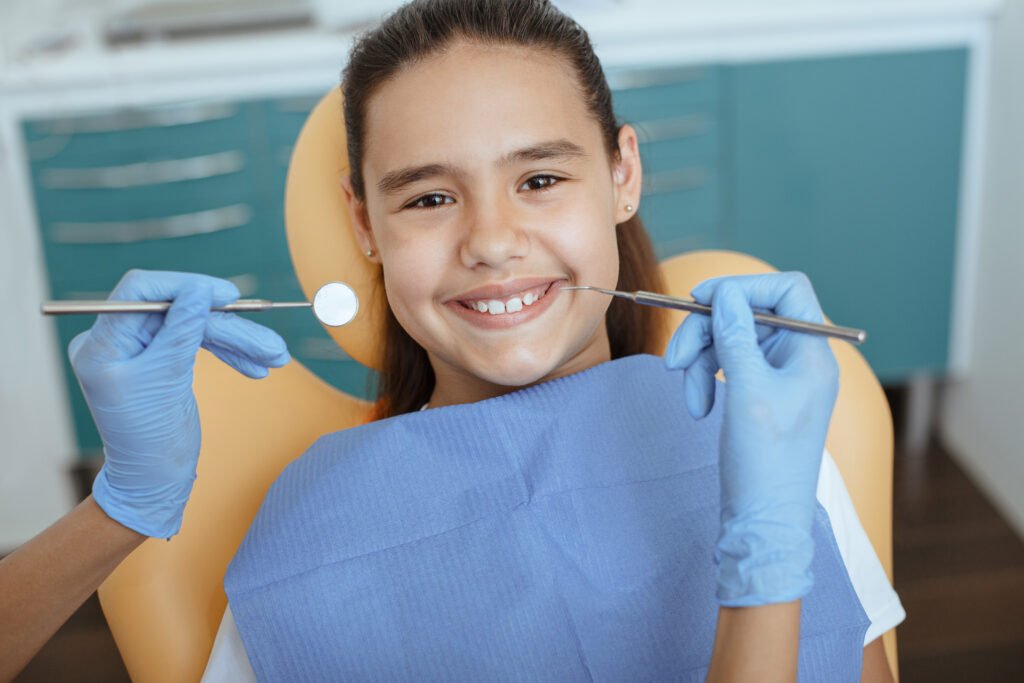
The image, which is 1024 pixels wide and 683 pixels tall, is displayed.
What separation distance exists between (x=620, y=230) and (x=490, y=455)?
1.26 ft

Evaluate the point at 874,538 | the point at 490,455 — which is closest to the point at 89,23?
the point at 490,455

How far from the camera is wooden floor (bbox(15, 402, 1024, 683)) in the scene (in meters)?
1.86

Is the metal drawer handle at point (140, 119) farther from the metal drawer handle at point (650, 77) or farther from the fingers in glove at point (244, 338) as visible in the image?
the fingers in glove at point (244, 338)

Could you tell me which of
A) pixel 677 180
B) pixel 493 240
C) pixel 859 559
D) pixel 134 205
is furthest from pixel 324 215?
pixel 677 180

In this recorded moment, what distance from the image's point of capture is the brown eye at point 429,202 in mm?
1029

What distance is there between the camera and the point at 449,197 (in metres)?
1.02

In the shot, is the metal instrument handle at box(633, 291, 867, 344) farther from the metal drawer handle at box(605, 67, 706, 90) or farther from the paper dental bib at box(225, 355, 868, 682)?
the metal drawer handle at box(605, 67, 706, 90)

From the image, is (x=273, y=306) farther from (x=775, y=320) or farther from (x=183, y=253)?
(x=183, y=253)

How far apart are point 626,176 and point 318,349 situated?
1.37 metres

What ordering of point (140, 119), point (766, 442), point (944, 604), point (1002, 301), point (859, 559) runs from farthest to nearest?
point (1002, 301) → point (140, 119) → point (944, 604) → point (859, 559) → point (766, 442)

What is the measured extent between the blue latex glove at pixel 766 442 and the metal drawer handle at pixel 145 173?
1.68 metres

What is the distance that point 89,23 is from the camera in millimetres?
2508

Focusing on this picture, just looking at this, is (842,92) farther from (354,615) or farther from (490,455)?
(354,615)

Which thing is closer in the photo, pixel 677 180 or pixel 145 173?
pixel 145 173
